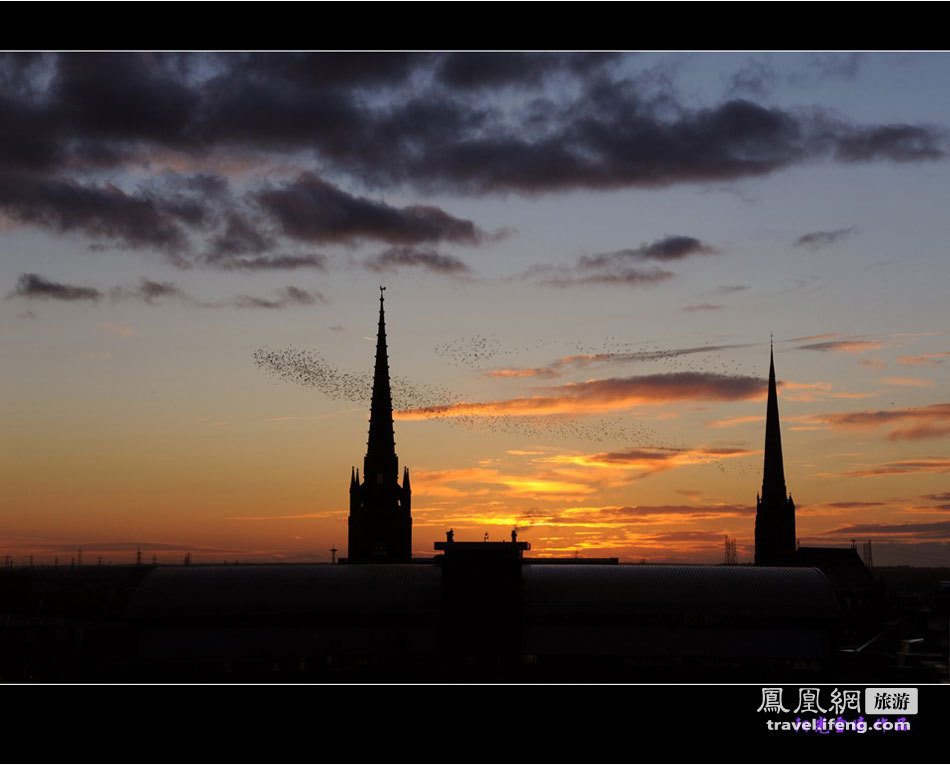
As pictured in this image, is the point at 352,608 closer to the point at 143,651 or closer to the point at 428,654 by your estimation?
the point at 428,654

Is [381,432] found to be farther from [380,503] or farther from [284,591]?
[284,591]

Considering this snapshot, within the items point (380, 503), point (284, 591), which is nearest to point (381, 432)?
point (380, 503)

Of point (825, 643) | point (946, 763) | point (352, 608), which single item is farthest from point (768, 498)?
point (946, 763)

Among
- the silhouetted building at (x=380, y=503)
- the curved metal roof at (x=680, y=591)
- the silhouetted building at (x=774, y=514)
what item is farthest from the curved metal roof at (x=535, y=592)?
the silhouetted building at (x=774, y=514)

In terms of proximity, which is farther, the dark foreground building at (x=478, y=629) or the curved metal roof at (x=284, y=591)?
the curved metal roof at (x=284, y=591)

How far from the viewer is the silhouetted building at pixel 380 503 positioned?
116 metres

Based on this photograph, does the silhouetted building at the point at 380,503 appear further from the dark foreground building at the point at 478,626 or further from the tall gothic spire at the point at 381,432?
the dark foreground building at the point at 478,626

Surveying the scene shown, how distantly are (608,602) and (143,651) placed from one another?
95.7 feet

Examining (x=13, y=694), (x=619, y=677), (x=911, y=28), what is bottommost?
(x=619, y=677)

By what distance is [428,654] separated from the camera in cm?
7306

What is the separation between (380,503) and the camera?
11775 centimetres

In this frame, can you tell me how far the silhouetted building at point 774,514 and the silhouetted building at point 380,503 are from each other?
50.8 m

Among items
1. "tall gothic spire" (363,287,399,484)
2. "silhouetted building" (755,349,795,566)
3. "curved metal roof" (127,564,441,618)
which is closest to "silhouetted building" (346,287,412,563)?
"tall gothic spire" (363,287,399,484)

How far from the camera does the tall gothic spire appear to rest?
120 meters
